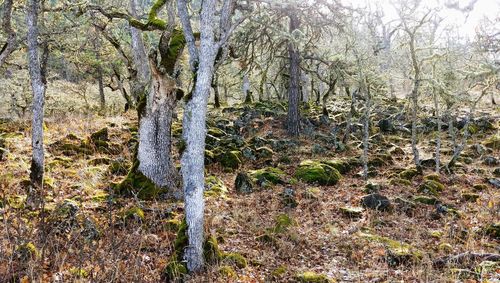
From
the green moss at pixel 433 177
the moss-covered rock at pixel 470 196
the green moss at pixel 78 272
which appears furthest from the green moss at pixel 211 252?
the green moss at pixel 433 177

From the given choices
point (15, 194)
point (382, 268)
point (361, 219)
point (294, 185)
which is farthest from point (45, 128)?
point (382, 268)

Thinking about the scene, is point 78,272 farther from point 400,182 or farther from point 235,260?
point 400,182

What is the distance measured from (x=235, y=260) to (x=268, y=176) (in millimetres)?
5537

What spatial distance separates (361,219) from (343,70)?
7.41 metres

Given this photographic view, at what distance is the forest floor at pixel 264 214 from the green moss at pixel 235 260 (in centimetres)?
2

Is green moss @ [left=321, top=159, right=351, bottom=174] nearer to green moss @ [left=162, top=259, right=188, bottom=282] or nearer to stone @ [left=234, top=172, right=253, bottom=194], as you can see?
stone @ [left=234, top=172, right=253, bottom=194]

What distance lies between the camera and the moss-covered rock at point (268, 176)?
11133mm

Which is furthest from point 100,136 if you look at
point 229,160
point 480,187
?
point 480,187

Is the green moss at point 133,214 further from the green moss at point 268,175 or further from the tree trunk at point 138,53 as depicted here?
the tree trunk at point 138,53

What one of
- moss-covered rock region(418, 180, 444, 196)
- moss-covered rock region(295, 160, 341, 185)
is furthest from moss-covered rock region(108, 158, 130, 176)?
moss-covered rock region(418, 180, 444, 196)

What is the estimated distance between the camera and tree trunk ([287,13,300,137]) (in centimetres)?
1553

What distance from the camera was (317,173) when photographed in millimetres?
11977

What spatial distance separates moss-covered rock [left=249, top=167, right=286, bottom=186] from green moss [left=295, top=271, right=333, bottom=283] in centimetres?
514

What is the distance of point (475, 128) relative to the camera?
19.1m
